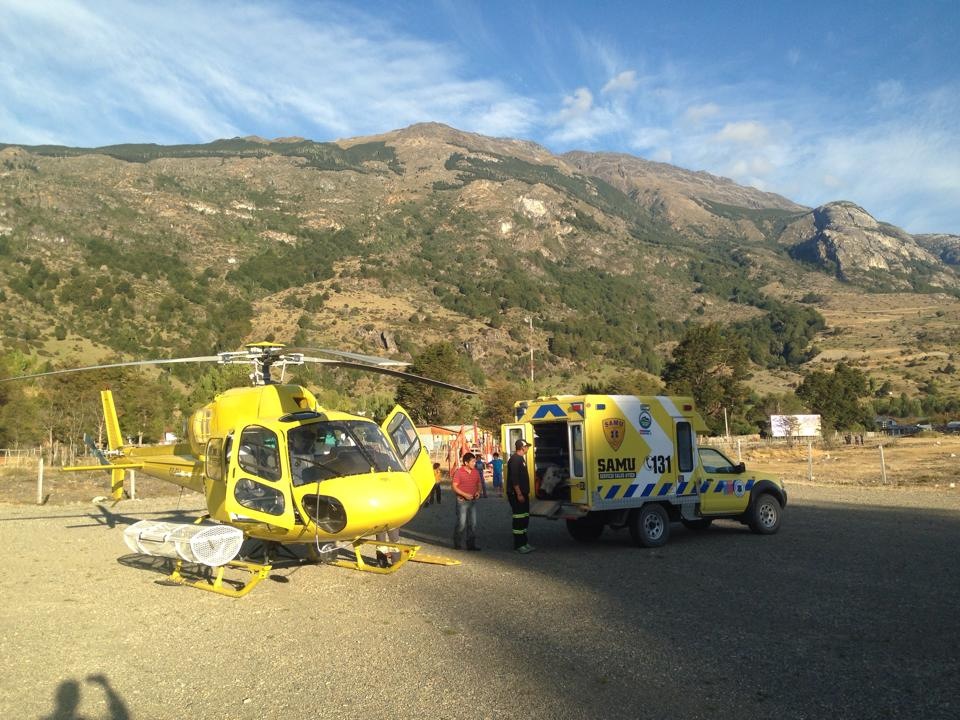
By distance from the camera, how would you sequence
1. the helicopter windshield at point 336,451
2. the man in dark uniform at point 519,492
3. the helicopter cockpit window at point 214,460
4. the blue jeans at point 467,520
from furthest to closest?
the blue jeans at point 467,520 < the man in dark uniform at point 519,492 < the helicopter cockpit window at point 214,460 < the helicopter windshield at point 336,451

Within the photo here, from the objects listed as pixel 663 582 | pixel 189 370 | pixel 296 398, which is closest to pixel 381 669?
pixel 663 582

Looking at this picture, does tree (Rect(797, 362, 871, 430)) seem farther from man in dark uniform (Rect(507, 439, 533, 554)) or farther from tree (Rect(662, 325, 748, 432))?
man in dark uniform (Rect(507, 439, 533, 554))

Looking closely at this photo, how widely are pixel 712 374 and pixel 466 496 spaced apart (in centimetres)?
6349

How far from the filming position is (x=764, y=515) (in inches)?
499

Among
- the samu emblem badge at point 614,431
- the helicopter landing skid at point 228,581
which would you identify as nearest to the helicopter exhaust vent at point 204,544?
the helicopter landing skid at point 228,581

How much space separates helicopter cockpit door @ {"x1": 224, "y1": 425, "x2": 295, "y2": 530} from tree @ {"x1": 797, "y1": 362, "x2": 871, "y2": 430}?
66.2 metres

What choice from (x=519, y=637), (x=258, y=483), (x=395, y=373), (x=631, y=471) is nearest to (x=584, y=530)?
(x=631, y=471)

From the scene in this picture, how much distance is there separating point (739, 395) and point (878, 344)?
218 feet

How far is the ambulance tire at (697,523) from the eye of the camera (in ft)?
40.7

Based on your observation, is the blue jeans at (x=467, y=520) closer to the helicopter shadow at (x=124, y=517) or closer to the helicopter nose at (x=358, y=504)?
the helicopter nose at (x=358, y=504)

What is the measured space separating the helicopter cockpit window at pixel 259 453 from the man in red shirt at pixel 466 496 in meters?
3.48

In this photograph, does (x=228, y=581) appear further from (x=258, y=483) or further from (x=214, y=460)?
(x=258, y=483)

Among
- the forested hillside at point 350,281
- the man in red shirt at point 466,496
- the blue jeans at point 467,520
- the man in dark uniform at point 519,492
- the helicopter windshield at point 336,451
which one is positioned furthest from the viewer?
the forested hillside at point 350,281

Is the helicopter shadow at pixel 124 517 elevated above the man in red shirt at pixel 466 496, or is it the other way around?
the man in red shirt at pixel 466 496
